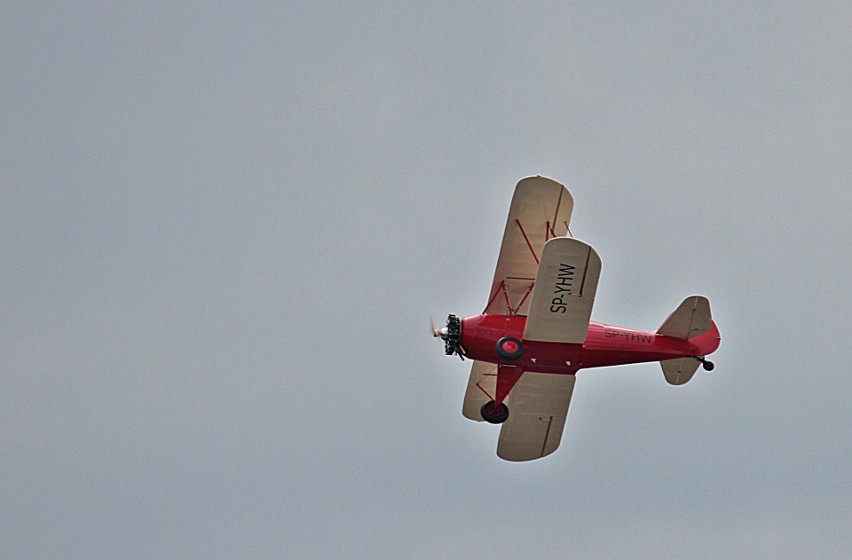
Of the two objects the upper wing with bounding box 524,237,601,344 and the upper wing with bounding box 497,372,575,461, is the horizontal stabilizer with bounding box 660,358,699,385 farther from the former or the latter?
the upper wing with bounding box 524,237,601,344

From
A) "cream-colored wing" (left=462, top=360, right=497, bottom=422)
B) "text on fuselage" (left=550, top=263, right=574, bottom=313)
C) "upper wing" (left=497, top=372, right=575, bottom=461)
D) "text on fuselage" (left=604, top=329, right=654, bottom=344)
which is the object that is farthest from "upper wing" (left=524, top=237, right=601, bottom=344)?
"cream-colored wing" (left=462, top=360, right=497, bottom=422)

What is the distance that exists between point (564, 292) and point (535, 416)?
4574 mm

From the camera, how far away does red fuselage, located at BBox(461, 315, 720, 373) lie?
38.0 metres

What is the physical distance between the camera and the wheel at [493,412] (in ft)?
128

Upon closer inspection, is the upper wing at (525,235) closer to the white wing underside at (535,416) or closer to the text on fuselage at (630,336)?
the white wing underside at (535,416)

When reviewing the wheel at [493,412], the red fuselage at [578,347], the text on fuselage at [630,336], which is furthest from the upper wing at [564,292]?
the wheel at [493,412]

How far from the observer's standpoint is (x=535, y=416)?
131ft

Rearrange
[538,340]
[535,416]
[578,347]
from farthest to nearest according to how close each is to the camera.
Result: 1. [535,416]
2. [578,347]
3. [538,340]

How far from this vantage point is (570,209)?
38938mm

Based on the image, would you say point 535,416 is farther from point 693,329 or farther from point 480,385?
point 693,329

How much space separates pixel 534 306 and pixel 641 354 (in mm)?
3726

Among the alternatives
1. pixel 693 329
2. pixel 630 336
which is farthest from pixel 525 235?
pixel 693 329

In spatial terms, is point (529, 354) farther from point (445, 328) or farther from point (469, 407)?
point (469, 407)

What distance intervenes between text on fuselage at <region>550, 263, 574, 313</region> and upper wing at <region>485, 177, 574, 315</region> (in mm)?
2441
